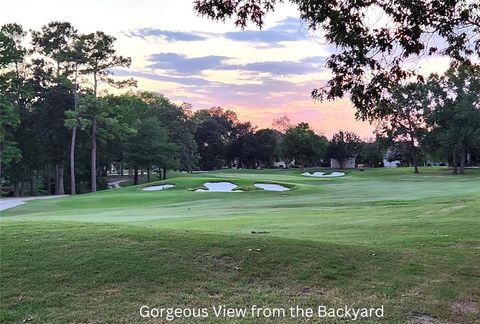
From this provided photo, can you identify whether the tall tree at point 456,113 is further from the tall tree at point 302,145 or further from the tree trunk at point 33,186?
the tree trunk at point 33,186

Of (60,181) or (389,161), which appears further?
(389,161)

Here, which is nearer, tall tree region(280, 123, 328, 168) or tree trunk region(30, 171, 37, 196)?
tree trunk region(30, 171, 37, 196)

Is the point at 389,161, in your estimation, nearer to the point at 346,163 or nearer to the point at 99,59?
the point at 346,163

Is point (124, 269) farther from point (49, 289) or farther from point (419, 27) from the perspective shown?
point (419, 27)

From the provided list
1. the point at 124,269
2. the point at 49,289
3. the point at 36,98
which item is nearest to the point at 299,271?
the point at 124,269

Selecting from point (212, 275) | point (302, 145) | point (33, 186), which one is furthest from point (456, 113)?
point (212, 275)

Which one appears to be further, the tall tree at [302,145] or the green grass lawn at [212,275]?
the tall tree at [302,145]

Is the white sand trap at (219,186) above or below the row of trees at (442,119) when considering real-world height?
below

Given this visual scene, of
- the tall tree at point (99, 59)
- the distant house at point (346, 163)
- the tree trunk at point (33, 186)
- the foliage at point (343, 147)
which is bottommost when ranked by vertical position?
the tree trunk at point (33, 186)

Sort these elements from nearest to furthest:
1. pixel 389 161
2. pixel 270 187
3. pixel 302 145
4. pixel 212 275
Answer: pixel 212 275 < pixel 270 187 < pixel 302 145 < pixel 389 161

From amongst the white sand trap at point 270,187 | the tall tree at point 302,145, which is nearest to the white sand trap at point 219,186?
the white sand trap at point 270,187

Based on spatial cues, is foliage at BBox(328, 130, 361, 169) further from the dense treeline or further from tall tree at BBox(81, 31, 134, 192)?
tall tree at BBox(81, 31, 134, 192)

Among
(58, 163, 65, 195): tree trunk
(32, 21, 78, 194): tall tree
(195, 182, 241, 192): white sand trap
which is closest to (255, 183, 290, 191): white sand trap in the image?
(195, 182, 241, 192): white sand trap

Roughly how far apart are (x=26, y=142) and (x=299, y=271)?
5932cm
